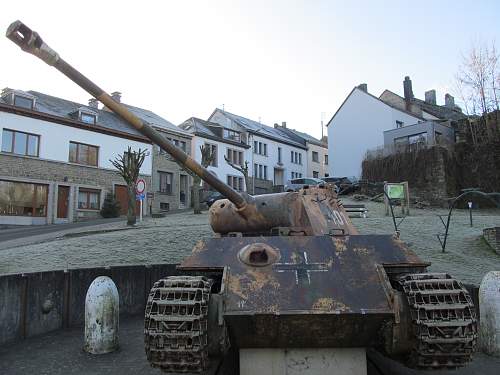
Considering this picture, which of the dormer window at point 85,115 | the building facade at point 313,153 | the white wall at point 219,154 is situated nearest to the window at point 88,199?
the dormer window at point 85,115

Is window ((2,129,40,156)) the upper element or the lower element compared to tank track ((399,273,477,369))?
upper

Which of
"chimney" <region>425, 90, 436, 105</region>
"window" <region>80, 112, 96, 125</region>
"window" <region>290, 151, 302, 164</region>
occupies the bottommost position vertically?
"window" <region>80, 112, 96, 125</region>

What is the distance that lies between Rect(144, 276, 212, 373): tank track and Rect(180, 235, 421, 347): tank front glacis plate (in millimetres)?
273

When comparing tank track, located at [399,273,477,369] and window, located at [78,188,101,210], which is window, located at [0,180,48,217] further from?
tank track, located at [399,273,477,369]

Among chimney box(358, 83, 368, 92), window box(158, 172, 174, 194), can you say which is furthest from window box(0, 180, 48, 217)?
chimney box(358, 83, 368, 92)

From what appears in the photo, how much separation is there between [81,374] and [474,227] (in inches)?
590

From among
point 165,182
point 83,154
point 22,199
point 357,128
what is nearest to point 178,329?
point 22,199

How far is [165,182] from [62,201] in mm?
9375

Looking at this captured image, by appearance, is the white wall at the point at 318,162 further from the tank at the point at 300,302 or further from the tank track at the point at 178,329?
the tank track at the point at 178,329

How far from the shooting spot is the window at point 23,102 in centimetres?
2534

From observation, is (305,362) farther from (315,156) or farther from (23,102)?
(315,156)

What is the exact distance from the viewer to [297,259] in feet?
14.6

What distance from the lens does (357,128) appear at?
128 ft

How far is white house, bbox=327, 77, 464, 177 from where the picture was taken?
121 feet
